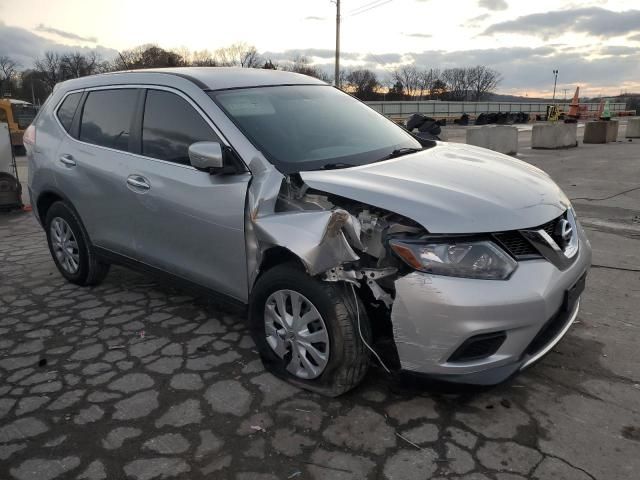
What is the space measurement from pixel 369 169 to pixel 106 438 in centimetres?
200

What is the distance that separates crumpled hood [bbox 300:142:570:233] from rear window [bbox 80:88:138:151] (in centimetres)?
175

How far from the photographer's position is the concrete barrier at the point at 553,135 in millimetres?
15789

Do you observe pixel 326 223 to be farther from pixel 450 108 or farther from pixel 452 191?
pixel 450 108

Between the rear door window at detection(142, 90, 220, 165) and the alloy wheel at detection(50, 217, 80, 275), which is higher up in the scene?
the rear door window at detection(142, 90, 220, 165)

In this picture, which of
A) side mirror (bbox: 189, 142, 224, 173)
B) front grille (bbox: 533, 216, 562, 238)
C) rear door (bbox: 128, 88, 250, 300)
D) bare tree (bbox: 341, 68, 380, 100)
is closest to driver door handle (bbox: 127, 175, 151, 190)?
rear door (bbox: 128, 88, 250, 300)

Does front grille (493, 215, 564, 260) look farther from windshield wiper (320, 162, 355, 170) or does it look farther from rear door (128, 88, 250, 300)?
rear door (128, 88, 250, 300)

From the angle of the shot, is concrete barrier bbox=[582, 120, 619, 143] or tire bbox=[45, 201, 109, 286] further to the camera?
concrete barrier bbox=[582, 120, 619, 143]

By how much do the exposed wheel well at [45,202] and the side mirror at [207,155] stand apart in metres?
2.15

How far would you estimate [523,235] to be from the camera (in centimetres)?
256

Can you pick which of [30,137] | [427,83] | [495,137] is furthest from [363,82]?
[30,137]

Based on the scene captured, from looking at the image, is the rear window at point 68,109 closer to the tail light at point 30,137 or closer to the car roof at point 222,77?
the car roof at point 222,77

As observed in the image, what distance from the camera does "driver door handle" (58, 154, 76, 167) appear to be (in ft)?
14.1

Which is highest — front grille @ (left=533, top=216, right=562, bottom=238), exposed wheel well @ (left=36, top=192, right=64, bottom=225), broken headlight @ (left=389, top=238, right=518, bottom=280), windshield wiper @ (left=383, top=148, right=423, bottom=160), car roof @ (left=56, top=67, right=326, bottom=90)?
car roof @ (left=56, top=67, right=326, bottom=90)

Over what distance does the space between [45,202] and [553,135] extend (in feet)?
48.7
